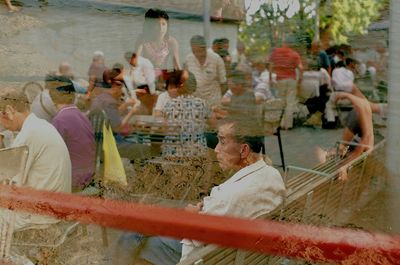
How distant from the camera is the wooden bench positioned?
2113mm

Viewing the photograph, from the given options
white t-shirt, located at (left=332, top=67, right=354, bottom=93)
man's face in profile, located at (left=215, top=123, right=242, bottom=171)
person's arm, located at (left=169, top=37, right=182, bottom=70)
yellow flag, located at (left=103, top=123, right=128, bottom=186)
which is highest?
person's arm, located at (left=169, top=37, right=182, bottom=70)

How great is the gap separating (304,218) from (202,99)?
168 cm

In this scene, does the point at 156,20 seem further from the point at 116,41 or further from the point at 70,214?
the point at 70,214

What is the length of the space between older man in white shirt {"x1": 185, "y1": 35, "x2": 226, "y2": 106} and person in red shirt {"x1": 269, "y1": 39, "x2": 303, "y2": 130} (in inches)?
26.1

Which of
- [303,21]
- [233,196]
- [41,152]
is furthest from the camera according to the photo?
[303,21]

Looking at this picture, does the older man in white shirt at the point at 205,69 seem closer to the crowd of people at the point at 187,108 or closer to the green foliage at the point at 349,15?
the crowd of people at the point at 187,108

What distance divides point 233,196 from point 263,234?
2.73ft

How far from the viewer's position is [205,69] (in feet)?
13.3

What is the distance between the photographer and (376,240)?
1.10 m

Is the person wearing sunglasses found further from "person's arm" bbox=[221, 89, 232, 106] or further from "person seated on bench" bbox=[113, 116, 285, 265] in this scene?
"person seated on bench" bbox=[113, 116, 285, 265]

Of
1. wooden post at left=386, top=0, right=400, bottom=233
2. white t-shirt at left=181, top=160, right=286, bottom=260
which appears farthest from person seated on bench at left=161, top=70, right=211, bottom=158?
wooden post at left=386, top=0, right=400, bottom=233

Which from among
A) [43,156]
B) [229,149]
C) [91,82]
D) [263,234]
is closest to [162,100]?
[91,82]

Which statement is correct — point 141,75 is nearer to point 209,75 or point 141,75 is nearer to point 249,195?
point 209,75

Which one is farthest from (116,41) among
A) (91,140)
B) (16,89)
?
(91,140)
